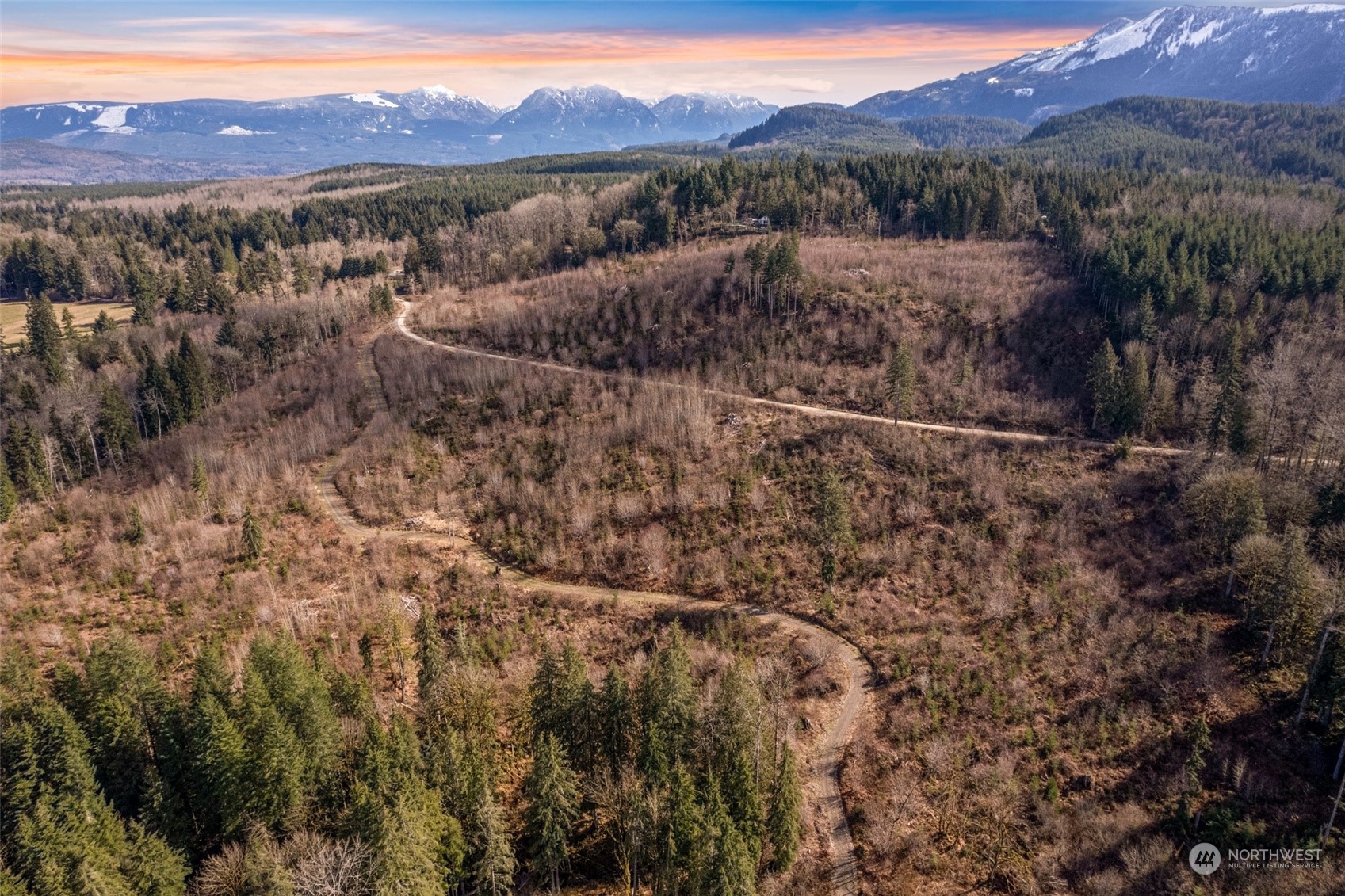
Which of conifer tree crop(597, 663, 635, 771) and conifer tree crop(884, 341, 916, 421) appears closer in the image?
conifer tree crop(597, 663, 635, 771)

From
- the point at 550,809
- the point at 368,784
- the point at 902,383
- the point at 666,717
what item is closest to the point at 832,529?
the point at 902,383

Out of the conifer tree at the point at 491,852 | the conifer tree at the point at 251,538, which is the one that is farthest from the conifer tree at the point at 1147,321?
the conifer tree at the point at 251,538

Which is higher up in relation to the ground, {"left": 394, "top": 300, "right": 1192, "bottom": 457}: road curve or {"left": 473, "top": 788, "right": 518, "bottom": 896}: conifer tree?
{"left": 394, "top": 300, "right": 1192, "bottom": 457}: road curve

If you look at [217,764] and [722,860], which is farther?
[217,764]

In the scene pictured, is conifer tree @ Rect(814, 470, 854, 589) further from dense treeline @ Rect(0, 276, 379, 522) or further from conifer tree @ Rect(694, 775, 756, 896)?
dense treeline @ Rect(0, 276, 379, 522)

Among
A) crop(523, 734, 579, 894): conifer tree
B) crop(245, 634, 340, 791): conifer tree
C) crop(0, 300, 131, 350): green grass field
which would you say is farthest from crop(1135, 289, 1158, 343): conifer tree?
crop(0, 300, 131, 350): green grass field

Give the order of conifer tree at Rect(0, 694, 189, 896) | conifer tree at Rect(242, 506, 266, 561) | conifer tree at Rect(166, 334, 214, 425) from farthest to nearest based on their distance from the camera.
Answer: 1. conifer tree at Rect(166, 334, 214, 425)
2. conifer tree at Rect(242, 506, 266, 561)
3. conifer tree at Rect(0, 694, 189, 896)

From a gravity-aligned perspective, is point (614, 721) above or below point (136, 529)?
below

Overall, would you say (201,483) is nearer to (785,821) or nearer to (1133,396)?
(785,821)

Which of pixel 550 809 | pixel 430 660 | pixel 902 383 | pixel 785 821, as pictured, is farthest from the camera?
pixel 902 383
